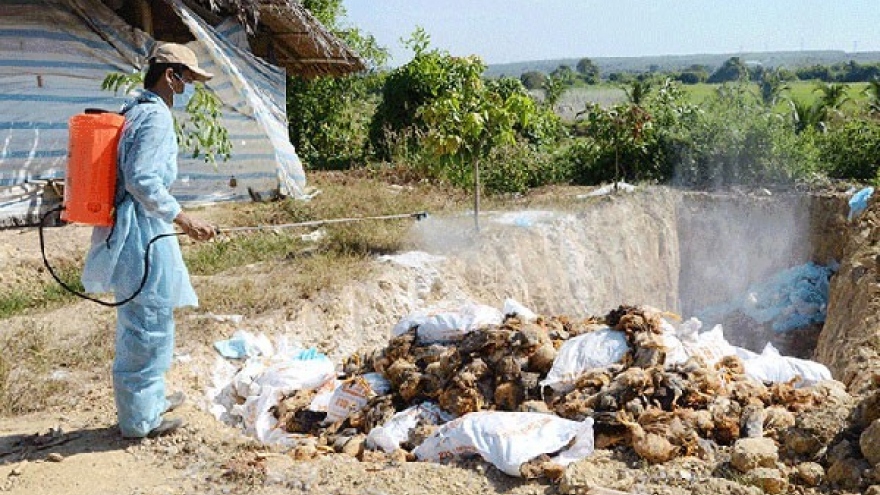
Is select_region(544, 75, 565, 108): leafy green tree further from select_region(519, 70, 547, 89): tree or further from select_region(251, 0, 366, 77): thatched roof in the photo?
select_region(251, 0, 366, 77): thatched roof

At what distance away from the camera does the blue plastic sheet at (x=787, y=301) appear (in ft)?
33.6

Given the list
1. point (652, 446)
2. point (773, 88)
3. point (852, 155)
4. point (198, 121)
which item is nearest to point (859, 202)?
point (852, 155)

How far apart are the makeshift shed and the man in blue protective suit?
5.11 metres

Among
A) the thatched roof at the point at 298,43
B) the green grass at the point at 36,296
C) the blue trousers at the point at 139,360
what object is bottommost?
the green grass at the point at 36,296

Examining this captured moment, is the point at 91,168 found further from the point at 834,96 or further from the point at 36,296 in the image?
the point at 834,96

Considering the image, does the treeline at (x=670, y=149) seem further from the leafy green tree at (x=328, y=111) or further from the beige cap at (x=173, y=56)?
the beige cap at (x=173, y=56)

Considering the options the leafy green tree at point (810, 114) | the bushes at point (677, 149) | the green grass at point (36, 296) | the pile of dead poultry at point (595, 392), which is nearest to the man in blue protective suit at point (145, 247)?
the pile of dead poultry at point (595, 392)

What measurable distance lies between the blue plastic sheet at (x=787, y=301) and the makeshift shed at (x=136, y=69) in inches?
226

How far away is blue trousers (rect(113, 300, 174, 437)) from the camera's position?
4035 mm

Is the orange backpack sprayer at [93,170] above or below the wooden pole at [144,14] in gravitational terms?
below

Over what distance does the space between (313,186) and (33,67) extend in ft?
12.8

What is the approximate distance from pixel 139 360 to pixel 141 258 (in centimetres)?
49

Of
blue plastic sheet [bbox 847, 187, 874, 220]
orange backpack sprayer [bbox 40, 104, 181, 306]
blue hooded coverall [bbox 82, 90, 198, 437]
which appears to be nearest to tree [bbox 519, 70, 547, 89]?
blue plastic sheet [bbox 847, 187, 874, 220]

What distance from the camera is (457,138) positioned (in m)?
7.81
